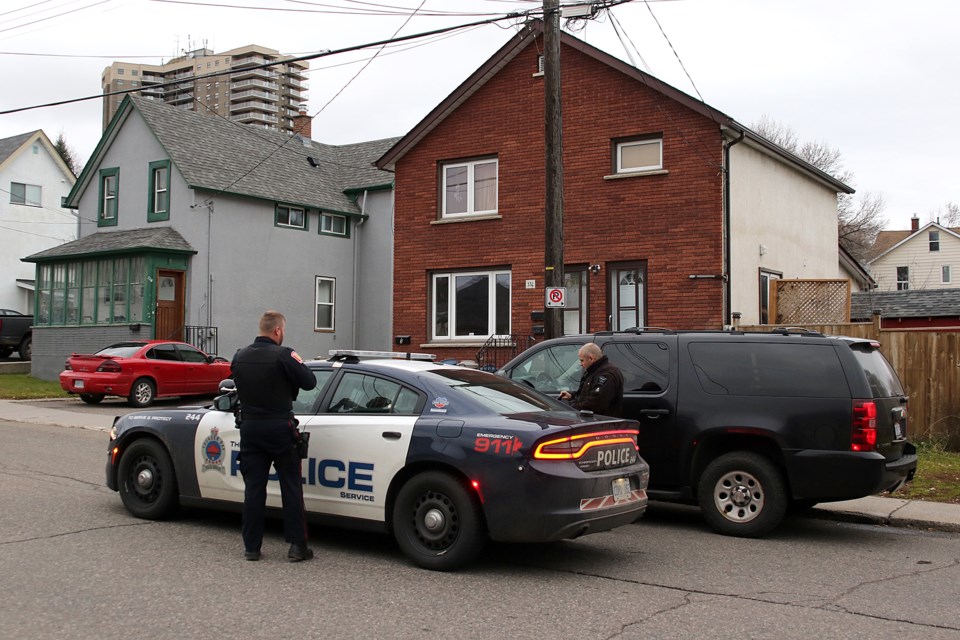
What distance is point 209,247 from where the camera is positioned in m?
26.5

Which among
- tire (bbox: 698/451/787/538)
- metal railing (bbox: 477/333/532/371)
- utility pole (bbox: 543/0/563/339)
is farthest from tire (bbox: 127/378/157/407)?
tire (bbox: 698/451/787/538)

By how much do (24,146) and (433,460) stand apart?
139 feet

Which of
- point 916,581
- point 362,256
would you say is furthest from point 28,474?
point 362,256

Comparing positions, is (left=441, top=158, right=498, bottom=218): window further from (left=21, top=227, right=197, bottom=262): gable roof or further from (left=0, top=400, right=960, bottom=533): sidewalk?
(left=0, top=400, right=960, bottom=533): sidewalk

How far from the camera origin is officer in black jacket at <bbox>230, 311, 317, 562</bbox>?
670 centimetres

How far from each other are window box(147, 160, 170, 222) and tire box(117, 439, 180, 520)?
2007 centimetres

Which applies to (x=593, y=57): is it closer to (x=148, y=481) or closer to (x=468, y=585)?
(x=148, y=481)

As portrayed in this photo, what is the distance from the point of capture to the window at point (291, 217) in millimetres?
28969

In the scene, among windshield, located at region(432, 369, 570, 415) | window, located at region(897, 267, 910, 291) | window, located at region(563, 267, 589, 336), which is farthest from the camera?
window, located at region(897, 267, 910, 291)

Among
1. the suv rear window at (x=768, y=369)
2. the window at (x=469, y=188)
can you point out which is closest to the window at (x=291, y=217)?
the window at (x=469, y=188)

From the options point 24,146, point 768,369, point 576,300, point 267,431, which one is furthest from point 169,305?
point 24,146

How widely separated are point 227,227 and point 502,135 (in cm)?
1043

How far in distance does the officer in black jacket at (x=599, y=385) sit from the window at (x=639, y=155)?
10.3 metres

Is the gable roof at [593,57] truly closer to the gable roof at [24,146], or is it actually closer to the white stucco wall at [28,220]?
the white stucco wall at [28,220]
